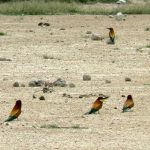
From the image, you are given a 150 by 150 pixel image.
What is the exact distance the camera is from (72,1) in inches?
1916

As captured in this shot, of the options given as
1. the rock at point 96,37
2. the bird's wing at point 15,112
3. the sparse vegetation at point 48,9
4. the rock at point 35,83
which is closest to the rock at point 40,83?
the rock at point 35,83

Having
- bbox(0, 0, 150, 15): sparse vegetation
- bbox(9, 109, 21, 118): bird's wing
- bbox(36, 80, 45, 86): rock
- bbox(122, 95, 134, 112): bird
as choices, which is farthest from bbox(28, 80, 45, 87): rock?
bbox(0, 0, 150, 15): sparse vegetation

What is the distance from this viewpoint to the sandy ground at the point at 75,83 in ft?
44.4

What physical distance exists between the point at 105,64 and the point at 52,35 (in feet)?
28.4

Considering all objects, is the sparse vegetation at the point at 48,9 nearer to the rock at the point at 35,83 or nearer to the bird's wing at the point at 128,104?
the rock at the point at 35,83

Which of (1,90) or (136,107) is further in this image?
(1,90)

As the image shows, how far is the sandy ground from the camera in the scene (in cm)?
1354

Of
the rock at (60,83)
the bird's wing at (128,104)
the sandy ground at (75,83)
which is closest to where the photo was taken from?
the sandy ground at (75,83)

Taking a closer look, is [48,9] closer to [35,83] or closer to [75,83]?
[75,83]

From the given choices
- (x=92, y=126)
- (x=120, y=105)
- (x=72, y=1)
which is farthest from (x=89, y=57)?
(x=72, y=1)

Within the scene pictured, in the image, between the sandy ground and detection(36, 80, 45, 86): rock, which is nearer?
the sandy ground

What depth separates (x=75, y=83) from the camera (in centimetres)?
1948

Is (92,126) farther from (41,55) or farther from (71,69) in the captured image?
(41,55)

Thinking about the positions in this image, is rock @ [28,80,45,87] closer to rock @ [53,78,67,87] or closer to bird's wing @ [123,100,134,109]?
rock @ [53,78,67,87]
